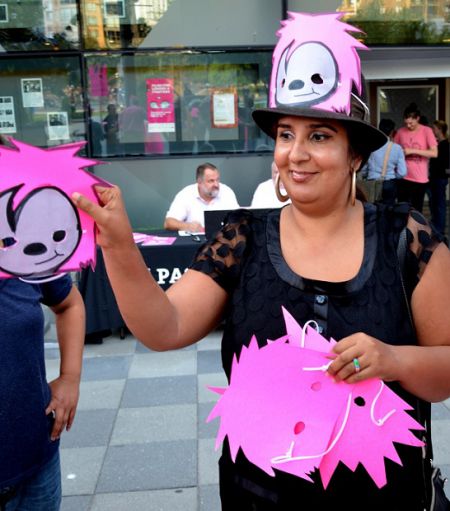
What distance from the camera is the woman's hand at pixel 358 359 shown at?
4.49ft

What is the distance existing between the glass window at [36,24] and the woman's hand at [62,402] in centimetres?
674

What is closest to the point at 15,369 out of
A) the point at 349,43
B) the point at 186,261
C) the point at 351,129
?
the point at 351,129

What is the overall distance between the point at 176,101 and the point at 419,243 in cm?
688

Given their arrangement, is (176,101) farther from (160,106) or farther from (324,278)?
(324,278)

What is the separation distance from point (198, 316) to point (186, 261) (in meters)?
4.30

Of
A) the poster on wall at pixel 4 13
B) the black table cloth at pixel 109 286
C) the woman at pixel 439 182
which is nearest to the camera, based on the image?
the black table cloth at pixel 109 286

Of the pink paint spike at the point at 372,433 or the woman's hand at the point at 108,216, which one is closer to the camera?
the woman's hand at the point at 108,216

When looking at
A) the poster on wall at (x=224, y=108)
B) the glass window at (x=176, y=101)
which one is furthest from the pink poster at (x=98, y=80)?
the poster on wall at (x=224, y=108)

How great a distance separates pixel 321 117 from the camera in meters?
1.49

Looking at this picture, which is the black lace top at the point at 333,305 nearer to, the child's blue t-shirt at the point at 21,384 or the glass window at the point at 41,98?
the child's blue t-shirt at the point at 21,384

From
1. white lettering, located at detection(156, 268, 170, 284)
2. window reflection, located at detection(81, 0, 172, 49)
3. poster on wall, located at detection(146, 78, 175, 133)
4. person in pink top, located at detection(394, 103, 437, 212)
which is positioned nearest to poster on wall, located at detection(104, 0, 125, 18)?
window reflection, located at detection(81, 0, 172, 49)

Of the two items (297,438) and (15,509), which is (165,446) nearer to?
(15,509)

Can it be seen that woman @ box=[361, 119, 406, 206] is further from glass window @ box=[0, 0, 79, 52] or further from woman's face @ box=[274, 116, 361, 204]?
woman's face @ box=[274, 116, 361, 204]

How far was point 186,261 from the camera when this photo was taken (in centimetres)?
589
